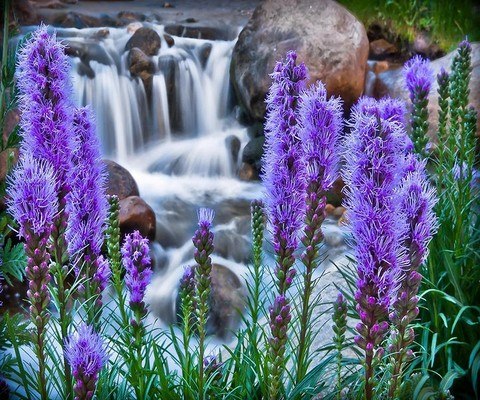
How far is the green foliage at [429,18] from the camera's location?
730cm

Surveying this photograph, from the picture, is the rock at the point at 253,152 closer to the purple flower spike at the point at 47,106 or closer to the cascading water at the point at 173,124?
the cascading water at the point at 173,124

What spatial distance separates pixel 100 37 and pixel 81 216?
18.9ft

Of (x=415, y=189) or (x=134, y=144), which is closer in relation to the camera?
(x=415, y=189)

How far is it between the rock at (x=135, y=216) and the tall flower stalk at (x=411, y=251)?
3469mm

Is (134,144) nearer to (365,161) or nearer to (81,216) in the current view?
(81,216)

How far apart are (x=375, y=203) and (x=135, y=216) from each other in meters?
3.74

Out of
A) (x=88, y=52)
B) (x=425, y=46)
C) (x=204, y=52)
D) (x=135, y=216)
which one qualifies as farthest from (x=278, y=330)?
(x=425, y=46)

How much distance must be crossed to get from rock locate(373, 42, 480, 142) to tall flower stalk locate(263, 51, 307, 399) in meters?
4.24

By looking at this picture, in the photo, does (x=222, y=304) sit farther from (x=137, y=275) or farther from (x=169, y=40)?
(x=169, y=40)

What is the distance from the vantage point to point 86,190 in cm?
180


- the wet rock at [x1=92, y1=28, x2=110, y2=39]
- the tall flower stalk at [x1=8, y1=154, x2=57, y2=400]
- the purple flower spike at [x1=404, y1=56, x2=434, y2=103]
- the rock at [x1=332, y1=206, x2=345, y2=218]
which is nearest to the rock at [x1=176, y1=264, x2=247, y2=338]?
the rock at [x1=332, y1=206, x2=345, y2=218]

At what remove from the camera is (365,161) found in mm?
1510

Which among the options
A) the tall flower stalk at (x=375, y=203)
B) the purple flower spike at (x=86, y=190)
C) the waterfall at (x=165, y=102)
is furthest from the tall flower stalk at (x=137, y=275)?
the waterfall at (x=165, y=102)

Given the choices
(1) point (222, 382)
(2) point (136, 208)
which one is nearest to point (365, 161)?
(1) point (222, 382)
